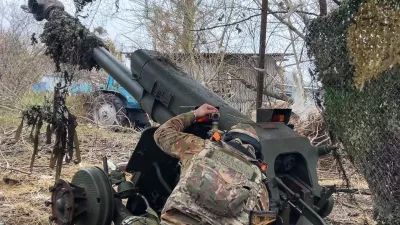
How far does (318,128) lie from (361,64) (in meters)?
5.98

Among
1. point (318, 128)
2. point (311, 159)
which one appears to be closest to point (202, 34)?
point (318, 128)

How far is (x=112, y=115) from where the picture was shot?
14.4 metres

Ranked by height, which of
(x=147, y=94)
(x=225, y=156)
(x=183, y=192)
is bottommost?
(x=183, y=192)

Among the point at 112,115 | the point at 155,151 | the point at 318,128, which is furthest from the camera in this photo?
the point at 112,115

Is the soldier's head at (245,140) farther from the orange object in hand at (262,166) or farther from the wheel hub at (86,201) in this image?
the wheel hub at (86,201)

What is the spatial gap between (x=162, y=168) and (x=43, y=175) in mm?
Result: 3728

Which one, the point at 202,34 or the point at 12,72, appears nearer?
the point at 202,34

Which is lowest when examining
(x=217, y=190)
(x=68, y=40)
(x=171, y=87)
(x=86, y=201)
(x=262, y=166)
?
(x=86, y=201)

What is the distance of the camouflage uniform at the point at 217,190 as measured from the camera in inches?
116

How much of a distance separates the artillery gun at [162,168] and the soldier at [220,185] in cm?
24

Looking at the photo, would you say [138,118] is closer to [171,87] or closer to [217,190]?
[171,87]

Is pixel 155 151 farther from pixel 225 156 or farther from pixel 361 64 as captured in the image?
pixel 361 64

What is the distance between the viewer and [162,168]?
4.21 meters

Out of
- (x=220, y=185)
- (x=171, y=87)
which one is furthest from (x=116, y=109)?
(x=220, y=185)
